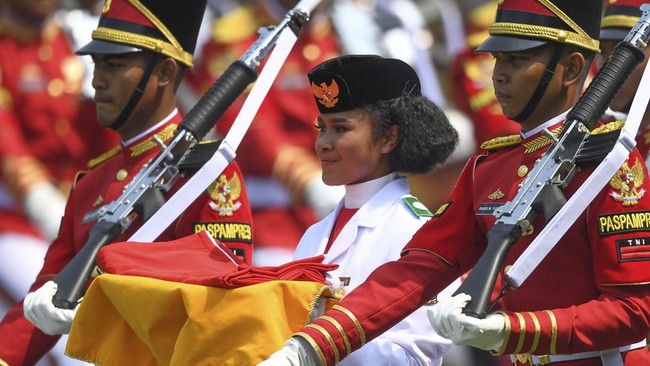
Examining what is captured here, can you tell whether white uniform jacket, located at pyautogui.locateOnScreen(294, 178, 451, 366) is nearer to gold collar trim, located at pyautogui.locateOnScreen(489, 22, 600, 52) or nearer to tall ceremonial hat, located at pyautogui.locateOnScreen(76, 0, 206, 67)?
gold collar trim, located at pyautogui.locateOnScreen(489, 22, 600, 52)

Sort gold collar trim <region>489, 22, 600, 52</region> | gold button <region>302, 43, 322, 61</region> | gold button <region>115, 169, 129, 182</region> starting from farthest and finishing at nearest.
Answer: gold button <region>302, 43, 322, 61</region> < gold button <region>115, 169, 129, 182</region> < gold collar trim <region>489, 22, 600, 52</region>

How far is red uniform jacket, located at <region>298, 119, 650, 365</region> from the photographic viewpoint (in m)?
5.19

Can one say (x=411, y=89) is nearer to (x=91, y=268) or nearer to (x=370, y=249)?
(x=370, y=249)

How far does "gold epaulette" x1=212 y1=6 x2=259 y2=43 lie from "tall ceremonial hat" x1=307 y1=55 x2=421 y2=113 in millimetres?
5082

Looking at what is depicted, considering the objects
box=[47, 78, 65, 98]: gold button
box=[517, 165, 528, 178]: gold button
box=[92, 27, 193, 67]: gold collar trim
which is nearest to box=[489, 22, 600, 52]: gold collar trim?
box=[517, 165, 528, 178]: gold button

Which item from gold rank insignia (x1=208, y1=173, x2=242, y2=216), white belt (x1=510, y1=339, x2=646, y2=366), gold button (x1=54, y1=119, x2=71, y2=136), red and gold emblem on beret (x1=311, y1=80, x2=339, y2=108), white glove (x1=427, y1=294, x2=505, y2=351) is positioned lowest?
white belt (x1=510, y1=339, x2=646, y2=366)

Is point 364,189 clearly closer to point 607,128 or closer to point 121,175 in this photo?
point 607,128

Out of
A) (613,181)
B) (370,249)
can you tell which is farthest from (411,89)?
(613,181)

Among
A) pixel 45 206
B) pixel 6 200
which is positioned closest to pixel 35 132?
pixel 6 200

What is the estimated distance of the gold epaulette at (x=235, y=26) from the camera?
37.5 feet

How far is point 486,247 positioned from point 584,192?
0.49 meters

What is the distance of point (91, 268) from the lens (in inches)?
260

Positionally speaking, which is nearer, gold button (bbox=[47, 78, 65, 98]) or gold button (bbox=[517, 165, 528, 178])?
gold button (bbox=[517, 165, 528, 178])

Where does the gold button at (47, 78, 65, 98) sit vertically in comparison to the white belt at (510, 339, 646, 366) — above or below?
above
